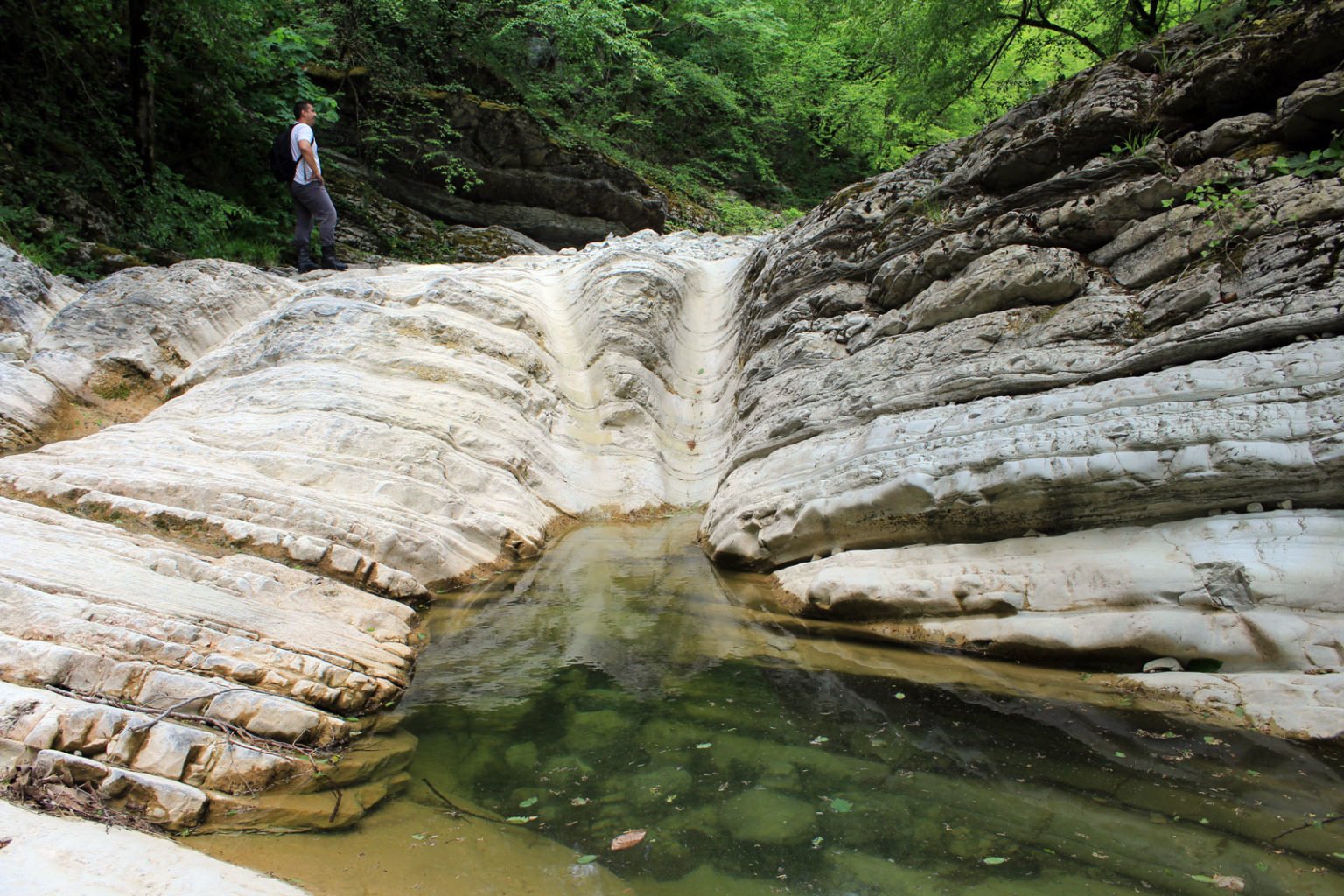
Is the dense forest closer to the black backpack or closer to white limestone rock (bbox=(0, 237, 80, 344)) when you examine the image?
white limestone rock (bbox=(0, 237, 80, 344))

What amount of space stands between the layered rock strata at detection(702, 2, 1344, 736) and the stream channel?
0.53 meters

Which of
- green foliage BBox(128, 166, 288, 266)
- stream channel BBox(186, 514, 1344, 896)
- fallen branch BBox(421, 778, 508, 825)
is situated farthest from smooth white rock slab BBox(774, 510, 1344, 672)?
green foliage BBox(128, 166, 288, 266)

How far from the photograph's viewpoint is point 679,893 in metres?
2.40

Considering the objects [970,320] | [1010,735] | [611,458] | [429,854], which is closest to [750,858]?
[429,854]

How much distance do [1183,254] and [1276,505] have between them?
6.95 feet

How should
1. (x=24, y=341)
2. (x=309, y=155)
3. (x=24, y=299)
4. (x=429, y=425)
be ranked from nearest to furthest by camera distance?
(x=429, y=425)
(x=24, y=341)
(x=24, y=299)
(x=309, y=155)

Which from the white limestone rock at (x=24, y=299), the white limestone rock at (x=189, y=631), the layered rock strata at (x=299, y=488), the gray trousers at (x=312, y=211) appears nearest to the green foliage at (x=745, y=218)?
the layered rock strata at (x=299, y=488)

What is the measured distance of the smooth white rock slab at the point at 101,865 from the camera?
2062mm

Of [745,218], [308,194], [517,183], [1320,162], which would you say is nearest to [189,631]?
[1320,162]

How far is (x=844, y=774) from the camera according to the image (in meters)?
3.07

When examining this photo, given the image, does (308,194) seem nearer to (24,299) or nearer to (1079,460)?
(24,299)

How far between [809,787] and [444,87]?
1747cm

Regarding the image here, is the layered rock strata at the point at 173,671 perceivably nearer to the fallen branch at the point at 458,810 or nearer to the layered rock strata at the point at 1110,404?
the fallen branch at the point at 458,810

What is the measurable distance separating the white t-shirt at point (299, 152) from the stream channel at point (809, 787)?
848cm
